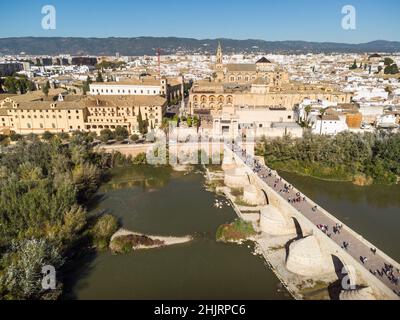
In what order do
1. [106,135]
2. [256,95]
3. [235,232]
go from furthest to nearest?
[256,95] < [106,135] < [235,232]

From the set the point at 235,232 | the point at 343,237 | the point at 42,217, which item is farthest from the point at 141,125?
the point at 343,237

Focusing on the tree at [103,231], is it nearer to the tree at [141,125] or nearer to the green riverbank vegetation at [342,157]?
the green riverbank vegetation at [342,157]

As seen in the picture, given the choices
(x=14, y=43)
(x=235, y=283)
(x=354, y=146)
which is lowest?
(x=235, y=283)

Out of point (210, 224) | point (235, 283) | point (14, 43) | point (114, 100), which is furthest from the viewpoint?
point (14, 43)

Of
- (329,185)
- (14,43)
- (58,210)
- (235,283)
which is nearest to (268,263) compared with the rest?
(235,283)

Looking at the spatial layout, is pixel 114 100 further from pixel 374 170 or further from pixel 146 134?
pixel 374 170

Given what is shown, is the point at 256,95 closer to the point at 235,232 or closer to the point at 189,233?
the point at 235,232
